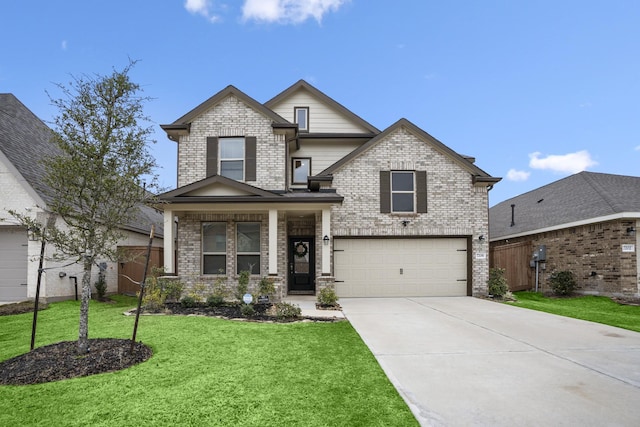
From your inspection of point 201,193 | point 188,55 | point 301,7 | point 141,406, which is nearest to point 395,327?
point 141,406

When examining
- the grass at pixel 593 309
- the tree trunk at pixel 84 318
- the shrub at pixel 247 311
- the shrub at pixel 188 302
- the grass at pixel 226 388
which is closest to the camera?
the grass at pixel 226 388

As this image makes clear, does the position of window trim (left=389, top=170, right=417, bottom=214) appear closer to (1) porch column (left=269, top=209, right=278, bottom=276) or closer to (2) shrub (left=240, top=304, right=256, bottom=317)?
(1) porch column (left=269, top=209, right=278, bottom=276)

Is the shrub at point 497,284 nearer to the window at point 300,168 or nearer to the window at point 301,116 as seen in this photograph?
the window at point 300,168

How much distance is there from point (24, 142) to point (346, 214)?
11.4 m

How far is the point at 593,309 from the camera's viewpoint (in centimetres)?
1134

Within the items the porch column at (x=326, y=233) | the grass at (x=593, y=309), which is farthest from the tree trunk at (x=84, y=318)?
the grass at (x=593, y=309)

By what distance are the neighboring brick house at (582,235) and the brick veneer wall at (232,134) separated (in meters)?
10.1

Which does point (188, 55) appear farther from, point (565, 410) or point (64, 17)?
point (565, 410)

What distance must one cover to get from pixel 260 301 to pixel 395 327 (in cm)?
404

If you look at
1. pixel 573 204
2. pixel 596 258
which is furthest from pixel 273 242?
pixel 573 204

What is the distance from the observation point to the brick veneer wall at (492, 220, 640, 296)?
41.4 feet

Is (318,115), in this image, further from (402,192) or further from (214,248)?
(214,248)

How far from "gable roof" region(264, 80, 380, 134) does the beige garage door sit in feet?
17.1

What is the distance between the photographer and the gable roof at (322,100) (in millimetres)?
16000
